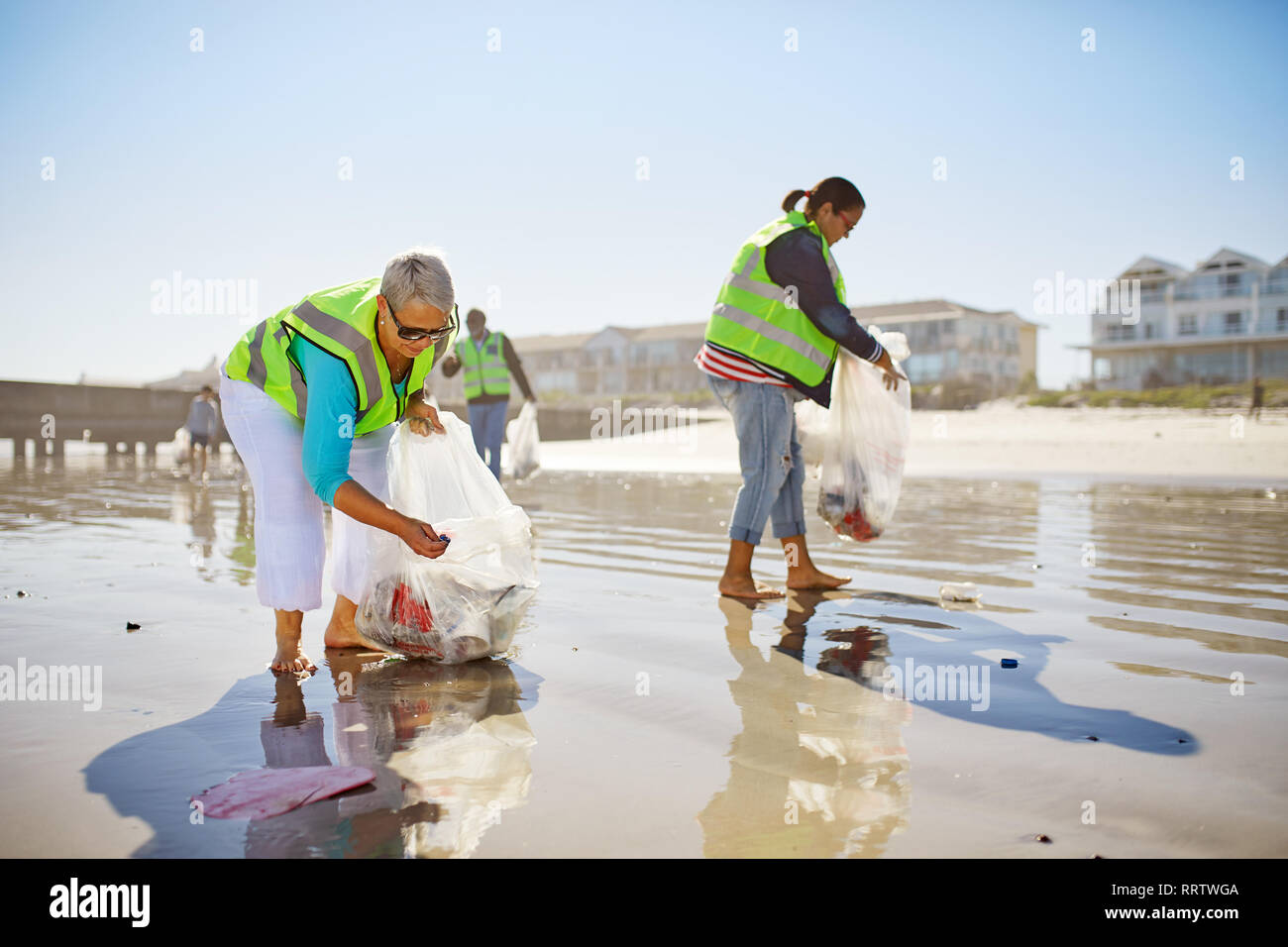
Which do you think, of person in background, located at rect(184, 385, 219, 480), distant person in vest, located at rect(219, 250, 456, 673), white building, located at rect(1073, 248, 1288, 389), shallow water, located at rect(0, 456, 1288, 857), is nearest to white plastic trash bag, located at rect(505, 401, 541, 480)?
shallow water, located at rect(0, 456, 1288, 857)

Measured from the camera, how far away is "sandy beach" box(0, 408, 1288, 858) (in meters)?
2.02

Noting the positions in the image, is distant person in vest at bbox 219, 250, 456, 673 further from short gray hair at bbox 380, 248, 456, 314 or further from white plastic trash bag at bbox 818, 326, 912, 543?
white plastic trash bag at bbox 818, 326, 912, 543

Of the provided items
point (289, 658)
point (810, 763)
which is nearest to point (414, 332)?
point (289, 658)

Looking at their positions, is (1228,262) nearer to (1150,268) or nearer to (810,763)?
(1150,268)

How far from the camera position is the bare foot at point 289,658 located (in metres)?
3.33

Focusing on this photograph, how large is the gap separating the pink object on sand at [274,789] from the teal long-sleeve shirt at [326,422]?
3.02ft

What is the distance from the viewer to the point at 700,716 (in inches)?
111

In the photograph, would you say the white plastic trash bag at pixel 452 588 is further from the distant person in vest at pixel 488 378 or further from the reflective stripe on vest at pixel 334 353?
the distant person in vest at pixel 488 378

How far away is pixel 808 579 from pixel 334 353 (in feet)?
9.16

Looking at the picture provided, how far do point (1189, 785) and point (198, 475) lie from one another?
15.7 m

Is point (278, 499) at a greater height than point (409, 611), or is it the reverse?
point (278, 499)

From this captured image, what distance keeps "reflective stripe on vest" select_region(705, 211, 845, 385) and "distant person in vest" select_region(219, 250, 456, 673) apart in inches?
67.6
